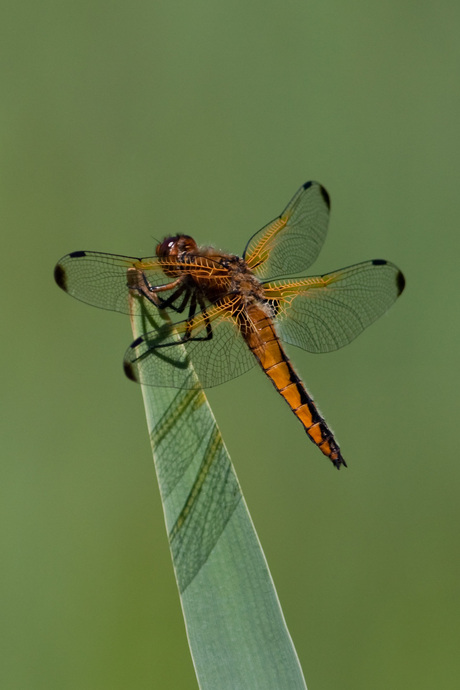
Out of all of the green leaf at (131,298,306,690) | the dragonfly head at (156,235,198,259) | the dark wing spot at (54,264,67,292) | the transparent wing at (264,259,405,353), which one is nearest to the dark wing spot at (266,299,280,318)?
the transparent wing at (264,259,405,353)

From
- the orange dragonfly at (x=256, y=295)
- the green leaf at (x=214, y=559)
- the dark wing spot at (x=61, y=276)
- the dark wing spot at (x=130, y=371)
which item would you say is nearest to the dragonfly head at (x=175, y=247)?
the orange dragonfly at (x=256, y=295)

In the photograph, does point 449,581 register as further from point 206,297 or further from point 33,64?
point 33,64

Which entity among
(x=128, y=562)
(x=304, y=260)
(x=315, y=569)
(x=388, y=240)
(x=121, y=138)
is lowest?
(x=315, y=569)

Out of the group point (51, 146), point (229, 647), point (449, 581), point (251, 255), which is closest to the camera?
point (229, 647)

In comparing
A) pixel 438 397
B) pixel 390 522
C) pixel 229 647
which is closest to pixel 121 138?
pixel 438 397

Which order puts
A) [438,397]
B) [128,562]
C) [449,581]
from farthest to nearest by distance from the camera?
1. [438,397]
2. [449,581]
3. [128,562]

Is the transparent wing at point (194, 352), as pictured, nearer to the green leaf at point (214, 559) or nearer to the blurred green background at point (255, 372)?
the green leaf at point (214, 559)

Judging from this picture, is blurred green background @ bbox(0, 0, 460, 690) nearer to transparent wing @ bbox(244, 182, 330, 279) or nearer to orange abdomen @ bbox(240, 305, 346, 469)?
transparent wing @ bbox(244, 182, 330, 279)

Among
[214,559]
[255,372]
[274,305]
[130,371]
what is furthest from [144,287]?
[255,372]

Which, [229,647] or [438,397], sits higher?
[438,397]
